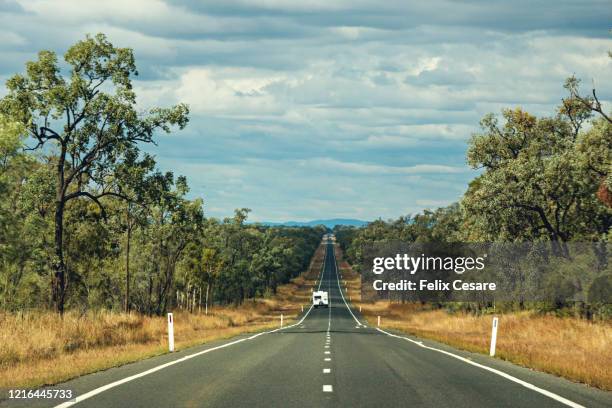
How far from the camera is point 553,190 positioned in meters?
41.6

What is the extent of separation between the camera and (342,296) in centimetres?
15588

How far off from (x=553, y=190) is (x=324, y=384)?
1260 inches

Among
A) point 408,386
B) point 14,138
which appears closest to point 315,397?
point 408,386

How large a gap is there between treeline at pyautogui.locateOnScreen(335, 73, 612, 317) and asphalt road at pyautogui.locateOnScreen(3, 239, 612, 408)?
2334 cm

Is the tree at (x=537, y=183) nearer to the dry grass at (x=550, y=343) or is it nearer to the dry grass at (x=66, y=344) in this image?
the dry grass at (x=550, y=343)

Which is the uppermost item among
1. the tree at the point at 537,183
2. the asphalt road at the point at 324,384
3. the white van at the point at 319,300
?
the tree at the point at 537,183

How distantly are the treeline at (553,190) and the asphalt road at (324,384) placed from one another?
23.3m

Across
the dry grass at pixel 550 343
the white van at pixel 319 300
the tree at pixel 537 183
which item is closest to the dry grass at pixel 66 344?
the dry grass at pixel 550 343

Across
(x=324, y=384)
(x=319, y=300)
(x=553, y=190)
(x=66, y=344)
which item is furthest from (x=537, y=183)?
(x=319, y=300)

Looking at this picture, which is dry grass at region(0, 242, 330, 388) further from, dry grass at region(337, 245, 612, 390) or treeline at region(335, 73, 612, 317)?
treeline at region(335, 73, 612, 317)

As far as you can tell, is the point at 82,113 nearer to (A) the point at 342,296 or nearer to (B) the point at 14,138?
(B) the point at 14,138

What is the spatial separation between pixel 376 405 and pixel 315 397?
1111mm

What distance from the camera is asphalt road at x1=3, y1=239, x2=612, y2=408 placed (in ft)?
35.0

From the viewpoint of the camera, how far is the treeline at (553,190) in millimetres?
39656
